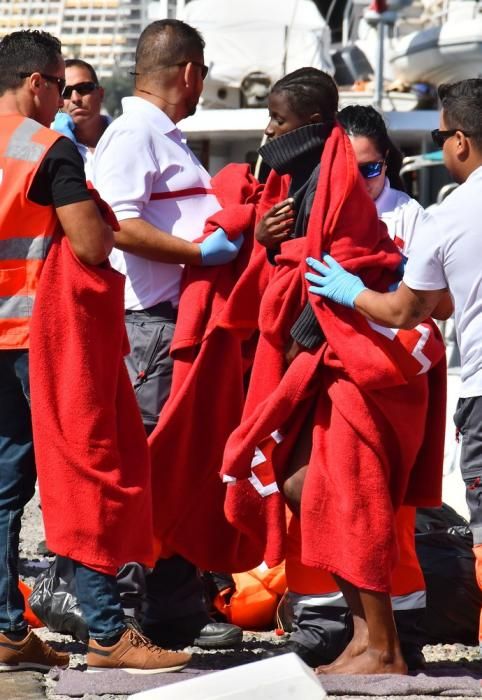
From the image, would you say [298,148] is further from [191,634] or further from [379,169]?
[191,634]

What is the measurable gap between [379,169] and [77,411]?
169 cm

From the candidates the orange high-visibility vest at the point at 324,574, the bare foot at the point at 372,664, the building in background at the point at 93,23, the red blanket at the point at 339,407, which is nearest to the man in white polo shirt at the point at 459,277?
the red blanket at the point at 339,407

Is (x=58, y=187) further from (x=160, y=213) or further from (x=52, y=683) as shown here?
(x=52, y=683)

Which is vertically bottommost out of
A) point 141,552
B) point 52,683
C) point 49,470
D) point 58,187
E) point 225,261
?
point 52,683

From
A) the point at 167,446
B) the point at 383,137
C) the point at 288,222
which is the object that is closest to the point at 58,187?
the point at 288,222

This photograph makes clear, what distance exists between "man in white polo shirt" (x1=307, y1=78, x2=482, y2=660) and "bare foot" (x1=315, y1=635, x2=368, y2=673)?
42cm

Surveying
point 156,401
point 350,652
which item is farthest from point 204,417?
point 350,652

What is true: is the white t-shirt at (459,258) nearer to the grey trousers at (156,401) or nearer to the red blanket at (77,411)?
the red blanket at (77,411)

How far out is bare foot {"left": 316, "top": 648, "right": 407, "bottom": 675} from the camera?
418 cm

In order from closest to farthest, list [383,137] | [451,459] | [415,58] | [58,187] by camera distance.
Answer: [58,187]
[383,137]
[451,459]
[415,58]

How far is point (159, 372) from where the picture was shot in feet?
15.8

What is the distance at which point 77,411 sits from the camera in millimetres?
4156

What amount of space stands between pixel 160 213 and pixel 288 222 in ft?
2.21

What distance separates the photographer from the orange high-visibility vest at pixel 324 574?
4418mm
